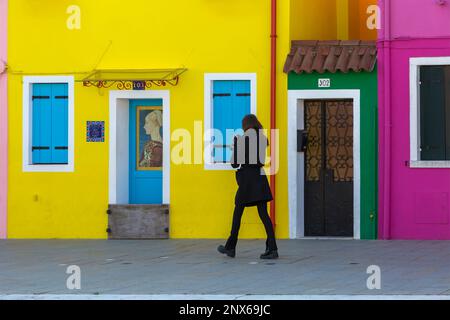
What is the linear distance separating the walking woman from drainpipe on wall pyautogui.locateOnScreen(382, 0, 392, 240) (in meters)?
3.39

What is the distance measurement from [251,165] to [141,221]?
433cm

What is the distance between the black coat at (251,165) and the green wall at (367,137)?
3.52 meters

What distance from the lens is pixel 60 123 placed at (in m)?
19.7

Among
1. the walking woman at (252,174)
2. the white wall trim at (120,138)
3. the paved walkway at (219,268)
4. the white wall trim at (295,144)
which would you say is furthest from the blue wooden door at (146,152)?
the walking woman at (252,174)

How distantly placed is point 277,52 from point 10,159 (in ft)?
17.2

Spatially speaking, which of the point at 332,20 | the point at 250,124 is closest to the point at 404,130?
the point at 332,20

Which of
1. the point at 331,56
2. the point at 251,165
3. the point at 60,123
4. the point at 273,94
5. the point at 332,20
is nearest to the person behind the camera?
the point at 251,165

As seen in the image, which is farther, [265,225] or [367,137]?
[367,137]

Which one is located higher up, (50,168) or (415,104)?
(415,104)

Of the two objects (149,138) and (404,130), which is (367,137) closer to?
(404,130)

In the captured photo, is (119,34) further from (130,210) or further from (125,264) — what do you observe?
(125,264)

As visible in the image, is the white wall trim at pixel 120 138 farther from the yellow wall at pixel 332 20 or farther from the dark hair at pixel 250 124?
the dark hair at pixel 250 124

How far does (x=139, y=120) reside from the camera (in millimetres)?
19797

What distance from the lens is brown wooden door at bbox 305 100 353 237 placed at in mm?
18797
